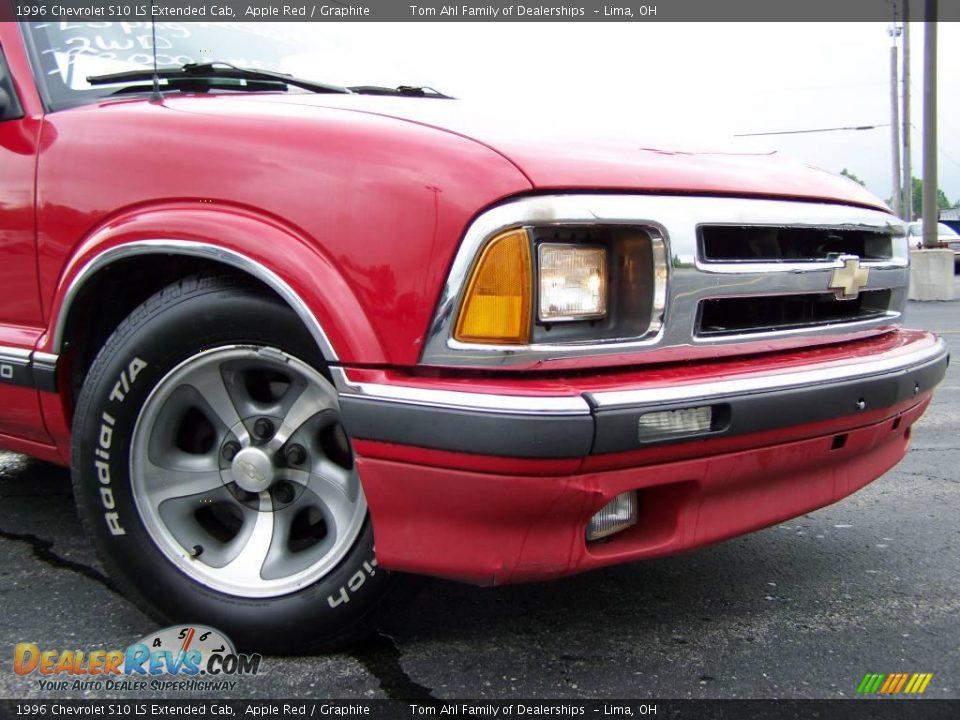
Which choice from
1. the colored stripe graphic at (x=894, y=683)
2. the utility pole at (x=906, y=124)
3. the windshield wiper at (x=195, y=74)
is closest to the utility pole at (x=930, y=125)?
the utility pole at (x=906, y=124)

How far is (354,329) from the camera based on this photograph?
6.21 ft

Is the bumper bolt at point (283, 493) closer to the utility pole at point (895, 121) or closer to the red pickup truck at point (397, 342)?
the red pickup truck at point (397, 342)

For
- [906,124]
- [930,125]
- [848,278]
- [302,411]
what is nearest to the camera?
[302,411]

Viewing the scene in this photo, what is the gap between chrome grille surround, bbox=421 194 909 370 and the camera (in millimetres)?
1841

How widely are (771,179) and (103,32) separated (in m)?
2.00

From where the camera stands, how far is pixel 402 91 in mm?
3078

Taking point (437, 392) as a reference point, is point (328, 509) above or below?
below

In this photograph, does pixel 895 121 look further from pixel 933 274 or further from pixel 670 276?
pixel 670 276

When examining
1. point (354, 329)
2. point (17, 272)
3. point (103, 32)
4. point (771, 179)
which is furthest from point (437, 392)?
point (103, 32)

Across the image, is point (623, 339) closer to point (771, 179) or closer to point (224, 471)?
point (771, 179)

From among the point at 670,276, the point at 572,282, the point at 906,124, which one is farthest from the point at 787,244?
the point at 906,124

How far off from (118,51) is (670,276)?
183 cm

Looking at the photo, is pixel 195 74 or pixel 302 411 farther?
pixel 195 74

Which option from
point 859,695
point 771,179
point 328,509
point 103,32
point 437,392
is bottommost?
point 859,695
